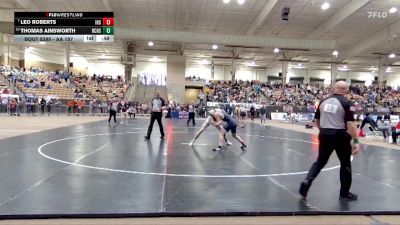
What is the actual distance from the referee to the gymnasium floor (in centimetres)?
23

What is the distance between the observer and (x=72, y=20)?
48.5 feet

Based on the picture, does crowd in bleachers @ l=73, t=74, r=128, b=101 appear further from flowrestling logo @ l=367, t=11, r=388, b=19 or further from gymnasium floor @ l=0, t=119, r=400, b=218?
gymnasium floor @ l=0, t=119, r=400, b=218

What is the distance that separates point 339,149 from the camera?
5.28 meters

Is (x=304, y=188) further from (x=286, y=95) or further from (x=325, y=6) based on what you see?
(x=286, y=95)

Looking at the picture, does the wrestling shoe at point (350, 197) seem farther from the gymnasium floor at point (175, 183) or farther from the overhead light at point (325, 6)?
the overhead light at point (325, 6)

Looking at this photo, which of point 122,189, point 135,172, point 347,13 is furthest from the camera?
point 347,13

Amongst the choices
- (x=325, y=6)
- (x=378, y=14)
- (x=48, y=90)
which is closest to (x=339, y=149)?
(x=325, y=6)

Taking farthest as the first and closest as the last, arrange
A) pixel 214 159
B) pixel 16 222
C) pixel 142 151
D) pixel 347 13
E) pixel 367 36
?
pixel 367 36 → pixel 347 13 → pixel 142 151 → pixel 214 159 → pixel 16 222

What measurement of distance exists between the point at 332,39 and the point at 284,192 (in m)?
38.3

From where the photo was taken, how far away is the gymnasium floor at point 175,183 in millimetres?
4602

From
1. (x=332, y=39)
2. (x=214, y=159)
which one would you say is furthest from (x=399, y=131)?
(x=332, y=39)

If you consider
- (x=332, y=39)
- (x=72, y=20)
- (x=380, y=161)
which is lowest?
(x=380, y=161)

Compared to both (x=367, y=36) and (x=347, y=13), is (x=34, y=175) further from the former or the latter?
(x=367, y=36)
